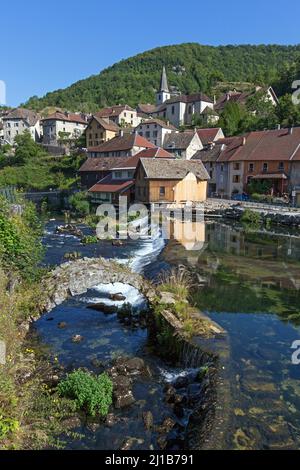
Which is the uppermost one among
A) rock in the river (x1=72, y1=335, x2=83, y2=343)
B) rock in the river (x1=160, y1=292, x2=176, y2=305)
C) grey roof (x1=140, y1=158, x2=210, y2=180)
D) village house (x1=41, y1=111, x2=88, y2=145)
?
village house (x1=41, y1=111, x2=88, y2=145)

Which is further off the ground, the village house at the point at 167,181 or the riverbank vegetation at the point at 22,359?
the village house at the point at 167,181

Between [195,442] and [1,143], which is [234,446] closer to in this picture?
[195,442]

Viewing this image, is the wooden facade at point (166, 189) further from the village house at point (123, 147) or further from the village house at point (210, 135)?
the village house at point (210, 135)

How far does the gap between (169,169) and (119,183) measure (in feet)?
23.3

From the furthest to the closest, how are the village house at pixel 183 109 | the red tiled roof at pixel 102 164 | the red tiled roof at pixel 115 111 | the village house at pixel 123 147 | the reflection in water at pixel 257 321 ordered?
1. the village house at pixel 183 109
2. the red tiled roof at pixel 115 111
3. the village house at pixel 123 147
4. the red tiled roof at pixel 102 164
5. the reflection in water at pixel 257 321

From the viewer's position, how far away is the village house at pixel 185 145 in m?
62.5

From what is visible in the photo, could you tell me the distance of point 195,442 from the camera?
23.7 feet

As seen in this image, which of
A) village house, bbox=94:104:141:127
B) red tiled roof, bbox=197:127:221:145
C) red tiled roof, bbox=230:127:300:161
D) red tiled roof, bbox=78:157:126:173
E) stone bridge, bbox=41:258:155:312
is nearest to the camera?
stone bridge, bbox=41:258:155:312

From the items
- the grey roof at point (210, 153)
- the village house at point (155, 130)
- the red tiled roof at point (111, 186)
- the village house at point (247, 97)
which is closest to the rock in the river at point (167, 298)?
the red tiled roof at point (111, 186)

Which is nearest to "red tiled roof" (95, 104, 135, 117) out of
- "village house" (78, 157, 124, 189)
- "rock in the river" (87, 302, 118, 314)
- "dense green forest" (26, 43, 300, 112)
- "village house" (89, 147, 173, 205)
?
"dense green forest" (26, 43, 300, 112)

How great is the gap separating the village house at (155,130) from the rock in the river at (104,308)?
6422 cm

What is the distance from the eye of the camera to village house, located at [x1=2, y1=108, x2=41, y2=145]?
318 ft

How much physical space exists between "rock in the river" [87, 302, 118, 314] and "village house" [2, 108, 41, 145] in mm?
89980

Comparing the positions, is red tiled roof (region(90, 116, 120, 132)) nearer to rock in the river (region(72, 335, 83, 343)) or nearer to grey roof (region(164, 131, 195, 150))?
grey roof (region(164, 131, 195, 150))
